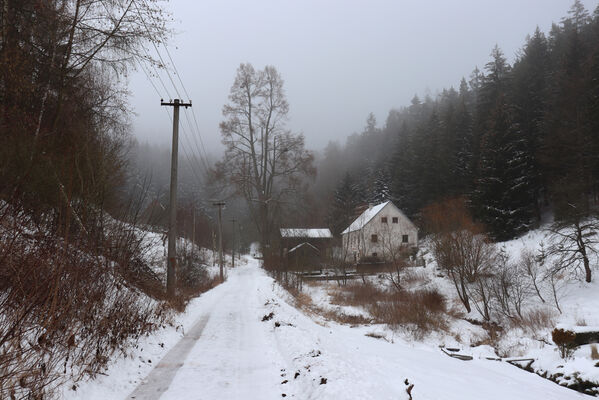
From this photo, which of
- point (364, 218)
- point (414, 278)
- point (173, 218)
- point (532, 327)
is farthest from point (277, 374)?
point (364, 218)

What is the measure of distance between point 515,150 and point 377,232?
17.8m

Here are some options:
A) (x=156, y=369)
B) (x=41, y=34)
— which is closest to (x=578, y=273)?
(x=156, y=369)

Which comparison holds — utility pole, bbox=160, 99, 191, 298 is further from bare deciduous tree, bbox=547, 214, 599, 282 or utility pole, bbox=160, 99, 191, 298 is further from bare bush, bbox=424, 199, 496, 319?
bare deciduous tree, bbox=547, 214, 599, 282

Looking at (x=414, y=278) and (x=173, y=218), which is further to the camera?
(x=414, y=278)

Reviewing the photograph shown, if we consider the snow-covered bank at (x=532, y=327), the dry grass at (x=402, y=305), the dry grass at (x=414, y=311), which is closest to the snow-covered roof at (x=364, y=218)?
the dry grass at (x=402, y=305)

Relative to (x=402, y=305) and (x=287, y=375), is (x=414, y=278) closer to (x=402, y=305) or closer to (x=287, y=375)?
(x=402, y=305)

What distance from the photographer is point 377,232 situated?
4431 centimetres

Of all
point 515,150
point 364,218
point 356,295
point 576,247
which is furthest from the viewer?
point 364,218

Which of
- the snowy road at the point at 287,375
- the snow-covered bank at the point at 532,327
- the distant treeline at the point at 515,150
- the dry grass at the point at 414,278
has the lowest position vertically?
the snow-covered bank at the point at 532,327

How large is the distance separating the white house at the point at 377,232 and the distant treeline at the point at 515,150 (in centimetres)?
331

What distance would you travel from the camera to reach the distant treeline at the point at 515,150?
29844 mm

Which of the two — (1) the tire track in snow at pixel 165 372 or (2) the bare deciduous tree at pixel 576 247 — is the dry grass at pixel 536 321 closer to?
(2) the bare deciduous tree at pixel 576 247

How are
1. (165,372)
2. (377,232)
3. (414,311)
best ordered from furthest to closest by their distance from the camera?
(377,232), (414,311), (165,372)

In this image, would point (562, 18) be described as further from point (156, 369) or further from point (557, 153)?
point (156, 369)
